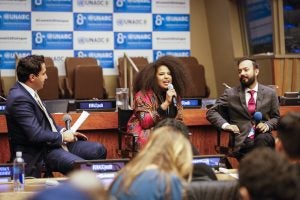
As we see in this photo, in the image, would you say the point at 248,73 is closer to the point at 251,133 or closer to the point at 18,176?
the point at 251,133

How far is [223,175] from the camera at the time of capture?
134 inches

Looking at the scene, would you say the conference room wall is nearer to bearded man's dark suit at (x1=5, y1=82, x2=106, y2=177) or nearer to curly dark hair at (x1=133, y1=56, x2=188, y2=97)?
curly dark hair at (x1=133, y1=56, x2=188, y2=97)

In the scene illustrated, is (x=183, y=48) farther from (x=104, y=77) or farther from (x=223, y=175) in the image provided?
(x=223, y=175)

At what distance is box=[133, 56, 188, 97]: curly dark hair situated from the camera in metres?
4.82

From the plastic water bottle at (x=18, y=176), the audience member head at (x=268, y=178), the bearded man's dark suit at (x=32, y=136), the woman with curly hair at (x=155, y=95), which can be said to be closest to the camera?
the audience member head at (x=268, y=178)

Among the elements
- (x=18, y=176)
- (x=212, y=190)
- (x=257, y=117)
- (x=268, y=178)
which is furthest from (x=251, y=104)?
(x=268, y=178)

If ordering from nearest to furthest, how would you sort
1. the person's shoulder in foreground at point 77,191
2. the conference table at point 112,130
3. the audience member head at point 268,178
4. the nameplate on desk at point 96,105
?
the person's shoulder in foreground at point 77,191
the audience member head at point 268,178
the conference table at point 112,130
the nameplate on desk at point 96,105

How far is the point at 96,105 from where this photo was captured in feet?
17.6

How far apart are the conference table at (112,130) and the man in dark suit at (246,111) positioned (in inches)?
13.0

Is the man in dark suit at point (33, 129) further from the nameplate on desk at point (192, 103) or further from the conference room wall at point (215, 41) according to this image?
the conference room wall at point (215, 41)

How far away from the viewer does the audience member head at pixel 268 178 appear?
1.85 metres

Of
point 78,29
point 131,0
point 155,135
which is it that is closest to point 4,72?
point 78,29

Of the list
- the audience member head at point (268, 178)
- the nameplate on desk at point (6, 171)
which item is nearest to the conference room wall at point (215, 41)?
the nameplate on desk at point (6, 171)

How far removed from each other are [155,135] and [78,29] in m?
6.72
